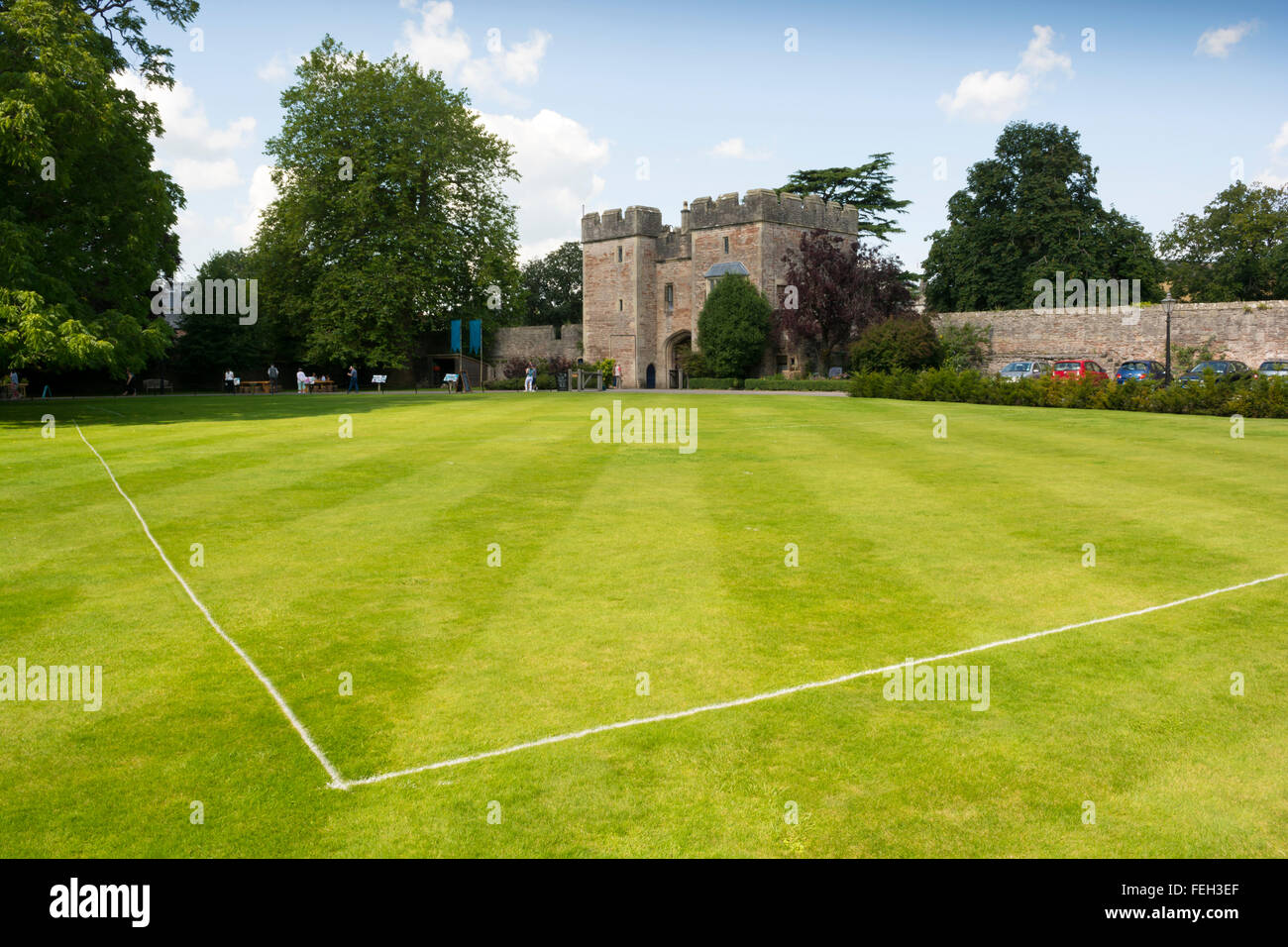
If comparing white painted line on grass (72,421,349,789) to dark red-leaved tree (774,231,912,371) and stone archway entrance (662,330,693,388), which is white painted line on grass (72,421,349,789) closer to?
dark red-leaved tree (774,231,912,371)

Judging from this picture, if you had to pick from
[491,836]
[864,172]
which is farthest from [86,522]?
[864,172]

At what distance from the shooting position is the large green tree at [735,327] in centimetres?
5344

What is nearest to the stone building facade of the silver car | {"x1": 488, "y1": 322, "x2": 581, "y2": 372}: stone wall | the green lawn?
{"x1": 488, "y1": 322, "x2": 581, "y2": 372}: stone wall

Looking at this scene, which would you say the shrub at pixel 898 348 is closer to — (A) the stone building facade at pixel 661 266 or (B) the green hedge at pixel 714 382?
(B) the green hedge at pixel 714 382

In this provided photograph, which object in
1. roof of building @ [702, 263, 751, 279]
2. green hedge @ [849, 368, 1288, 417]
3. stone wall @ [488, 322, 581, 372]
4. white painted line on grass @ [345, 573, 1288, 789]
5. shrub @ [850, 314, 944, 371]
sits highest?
roof of building @ [702, 263, 751, 279]

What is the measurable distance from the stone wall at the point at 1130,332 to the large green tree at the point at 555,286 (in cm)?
4173

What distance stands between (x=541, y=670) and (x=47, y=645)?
3482mm

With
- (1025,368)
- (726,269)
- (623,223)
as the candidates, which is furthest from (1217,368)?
(623,223)

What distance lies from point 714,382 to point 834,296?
7935 mm

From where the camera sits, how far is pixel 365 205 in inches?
1923

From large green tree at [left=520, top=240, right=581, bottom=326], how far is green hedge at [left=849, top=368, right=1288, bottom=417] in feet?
165

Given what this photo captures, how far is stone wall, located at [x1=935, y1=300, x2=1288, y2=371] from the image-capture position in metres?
41.0
